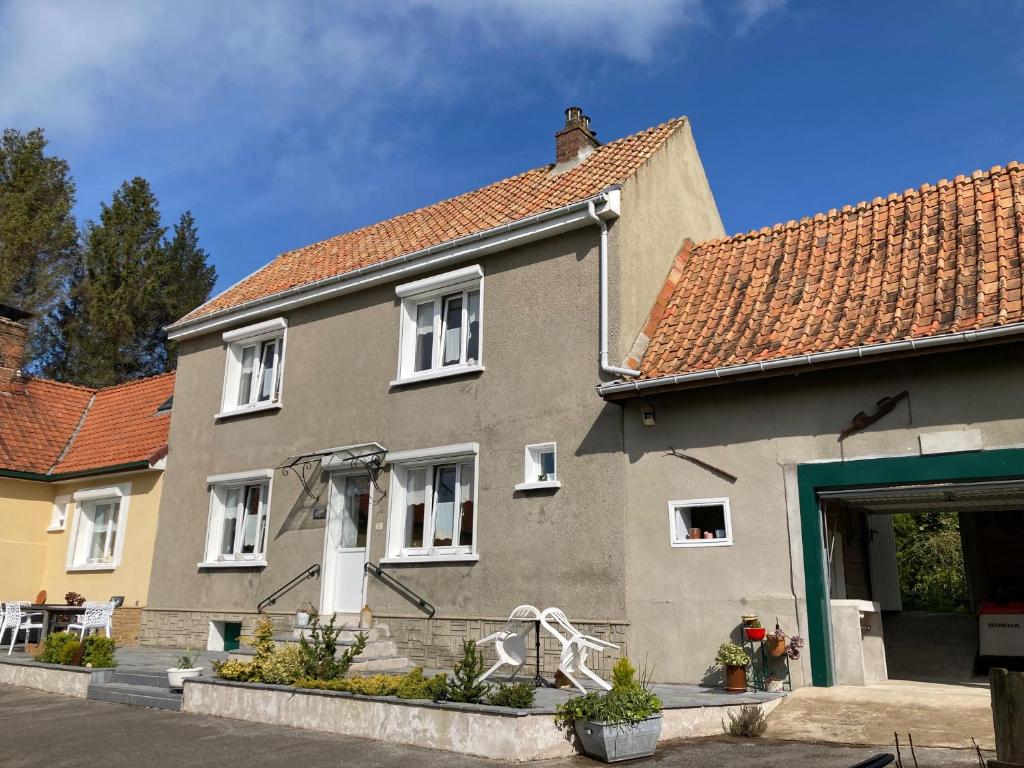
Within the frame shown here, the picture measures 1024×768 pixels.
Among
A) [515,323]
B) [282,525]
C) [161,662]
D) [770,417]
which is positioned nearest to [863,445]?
[770,417]

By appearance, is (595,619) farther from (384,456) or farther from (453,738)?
(384,456)

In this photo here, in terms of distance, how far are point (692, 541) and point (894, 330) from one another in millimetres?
3375

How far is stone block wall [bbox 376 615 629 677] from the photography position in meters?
10.8

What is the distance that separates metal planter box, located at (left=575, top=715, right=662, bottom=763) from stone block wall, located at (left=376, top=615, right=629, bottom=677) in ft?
10.1

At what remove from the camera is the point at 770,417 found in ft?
33.9

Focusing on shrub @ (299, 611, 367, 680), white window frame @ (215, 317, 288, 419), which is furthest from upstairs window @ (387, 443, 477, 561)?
white window frame @ (215, 317, 288, 419)

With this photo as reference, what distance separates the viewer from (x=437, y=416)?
43.9ft

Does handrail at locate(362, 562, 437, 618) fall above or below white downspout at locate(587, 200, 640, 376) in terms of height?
below

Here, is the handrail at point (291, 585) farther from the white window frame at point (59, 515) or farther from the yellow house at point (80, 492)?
the white window frame at point (59, 515)

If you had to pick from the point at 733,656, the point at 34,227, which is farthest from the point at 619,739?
the point at 34,227

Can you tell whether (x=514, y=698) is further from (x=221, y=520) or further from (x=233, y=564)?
(x=221, y=520)

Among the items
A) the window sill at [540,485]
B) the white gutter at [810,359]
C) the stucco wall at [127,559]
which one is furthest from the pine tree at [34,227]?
the white gutter at [810,359]

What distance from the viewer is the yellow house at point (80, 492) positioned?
1728 centimetres

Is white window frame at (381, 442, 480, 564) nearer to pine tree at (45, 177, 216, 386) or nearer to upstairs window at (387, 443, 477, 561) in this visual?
upstairs window at (387, 443, 477, 561)
